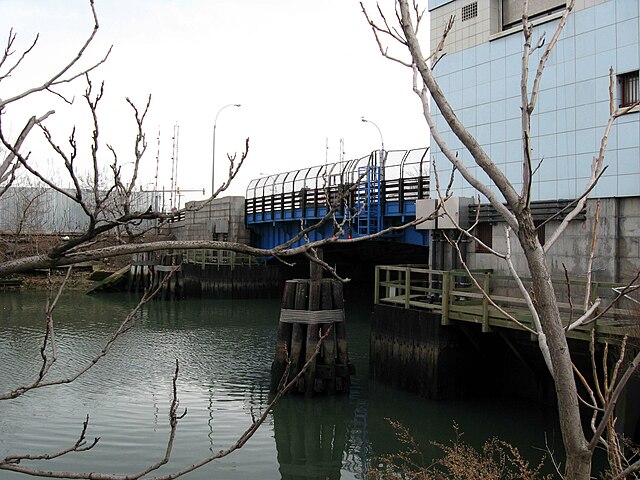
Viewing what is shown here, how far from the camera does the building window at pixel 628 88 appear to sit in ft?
48.4

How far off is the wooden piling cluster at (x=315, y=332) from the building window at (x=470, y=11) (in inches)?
348

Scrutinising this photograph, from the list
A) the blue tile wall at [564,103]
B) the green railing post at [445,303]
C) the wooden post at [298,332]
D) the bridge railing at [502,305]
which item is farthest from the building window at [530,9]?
the wooden post at [298,332]

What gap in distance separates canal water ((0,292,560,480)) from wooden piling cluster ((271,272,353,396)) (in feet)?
1.45

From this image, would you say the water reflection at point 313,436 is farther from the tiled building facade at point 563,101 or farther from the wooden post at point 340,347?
the tiled building facade at point 563,101

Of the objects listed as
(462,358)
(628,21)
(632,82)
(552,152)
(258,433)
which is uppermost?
(628,21)

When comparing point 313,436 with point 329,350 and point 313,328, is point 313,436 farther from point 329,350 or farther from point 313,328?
point 313,328

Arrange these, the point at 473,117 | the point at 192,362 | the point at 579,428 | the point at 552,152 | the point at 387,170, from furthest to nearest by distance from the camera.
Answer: the point at 387,170
the point at 192,362
the point at 473,117
the point at 552,152
the point at 579,428

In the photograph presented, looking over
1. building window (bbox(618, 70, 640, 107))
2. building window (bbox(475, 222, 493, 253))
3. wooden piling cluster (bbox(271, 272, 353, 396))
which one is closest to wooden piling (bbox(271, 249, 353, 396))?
wooden piling cluster (bbox(271, 272, 353, 396))

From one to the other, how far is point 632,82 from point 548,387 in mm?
6867

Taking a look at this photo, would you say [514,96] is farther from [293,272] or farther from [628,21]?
[293,272]

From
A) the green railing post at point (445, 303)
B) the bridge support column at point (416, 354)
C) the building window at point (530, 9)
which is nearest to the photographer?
the green railing post at point (445, 303)

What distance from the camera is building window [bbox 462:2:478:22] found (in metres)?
18.9

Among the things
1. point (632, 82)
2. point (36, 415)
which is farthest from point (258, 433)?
point (632, 82)

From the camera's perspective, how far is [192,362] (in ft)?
67.5
